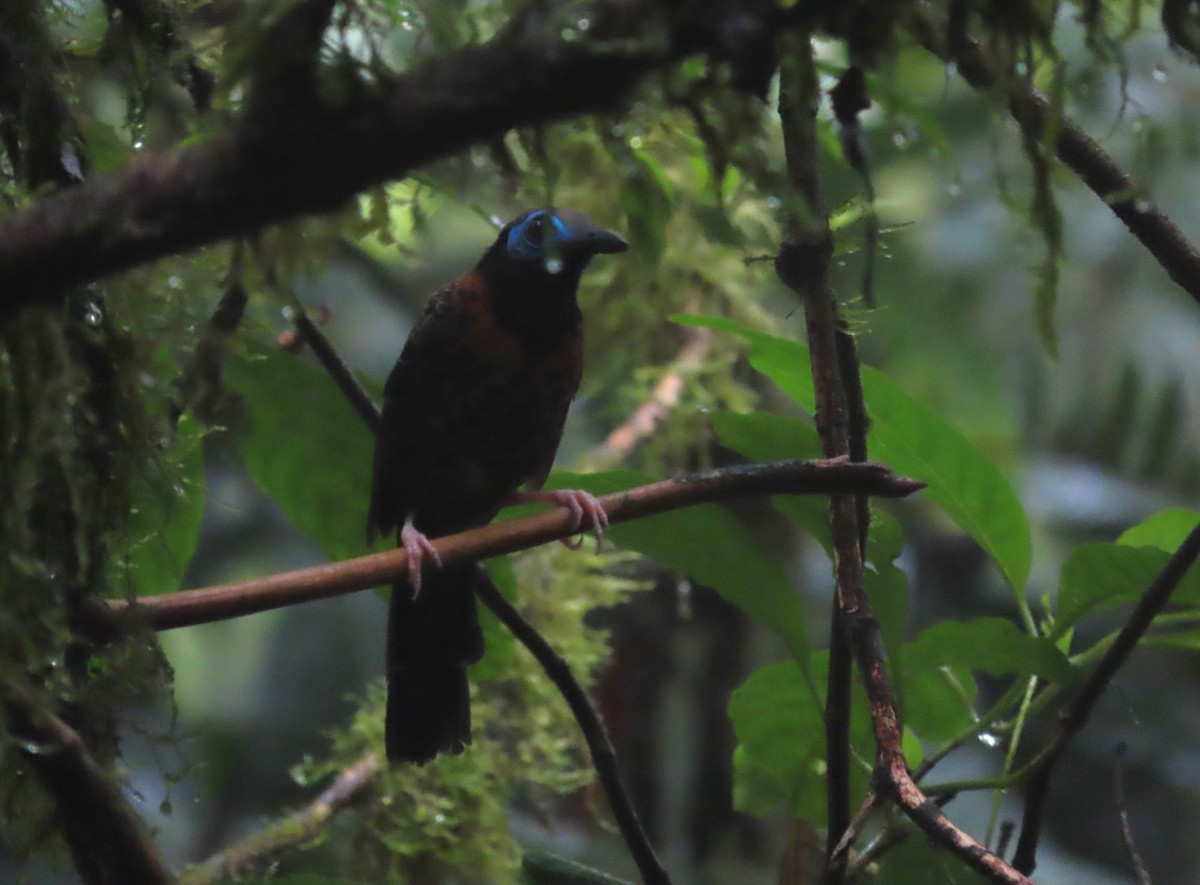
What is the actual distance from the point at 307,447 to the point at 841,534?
91cm

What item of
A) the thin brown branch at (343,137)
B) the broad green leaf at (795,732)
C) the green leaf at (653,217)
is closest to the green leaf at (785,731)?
the broad green leaf at (795,732)

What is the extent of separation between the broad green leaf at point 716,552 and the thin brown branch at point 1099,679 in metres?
0.34

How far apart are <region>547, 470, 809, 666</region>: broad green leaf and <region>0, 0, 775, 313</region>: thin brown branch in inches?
34.3

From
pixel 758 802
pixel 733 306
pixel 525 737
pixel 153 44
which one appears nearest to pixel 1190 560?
pixel 758 802

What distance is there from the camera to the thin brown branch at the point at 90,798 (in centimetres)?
92

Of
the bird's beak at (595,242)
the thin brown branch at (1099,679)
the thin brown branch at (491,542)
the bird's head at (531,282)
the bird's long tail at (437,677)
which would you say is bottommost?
the bird's long tail at (437,677)

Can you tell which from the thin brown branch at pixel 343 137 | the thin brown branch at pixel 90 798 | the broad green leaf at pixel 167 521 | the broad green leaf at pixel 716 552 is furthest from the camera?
the broad green leaf at pixel 716 552

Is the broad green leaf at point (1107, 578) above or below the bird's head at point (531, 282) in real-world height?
below

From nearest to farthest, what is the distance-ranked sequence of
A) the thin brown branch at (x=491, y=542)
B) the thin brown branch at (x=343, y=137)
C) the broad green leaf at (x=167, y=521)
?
the thin brown branch at (x=343, y=137)
the thin brown branch at (x=491, y=542)
the broad green leaf at (x=167, y=521)

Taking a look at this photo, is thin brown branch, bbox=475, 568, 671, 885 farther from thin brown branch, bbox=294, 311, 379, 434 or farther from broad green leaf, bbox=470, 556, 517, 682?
thin brown branch, bbox=294, 311, 379, 434

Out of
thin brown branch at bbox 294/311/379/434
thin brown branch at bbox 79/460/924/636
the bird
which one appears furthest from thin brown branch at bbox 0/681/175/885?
the bird

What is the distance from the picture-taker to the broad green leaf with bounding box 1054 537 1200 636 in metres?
1.44

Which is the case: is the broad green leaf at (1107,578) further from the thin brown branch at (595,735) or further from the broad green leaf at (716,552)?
the thin brown branch at (595,735)

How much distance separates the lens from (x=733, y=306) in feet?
11.3
